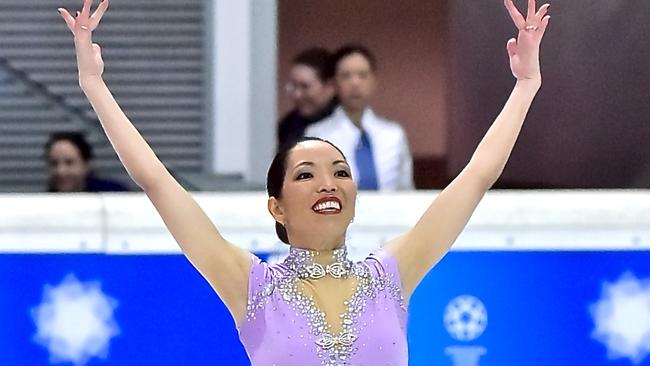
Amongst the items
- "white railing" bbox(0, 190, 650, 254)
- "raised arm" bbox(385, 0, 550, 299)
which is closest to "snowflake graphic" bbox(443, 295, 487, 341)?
"white railing" bbox(0, 190, 650, 254)

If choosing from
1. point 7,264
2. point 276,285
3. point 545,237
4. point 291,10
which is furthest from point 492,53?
point 276,285

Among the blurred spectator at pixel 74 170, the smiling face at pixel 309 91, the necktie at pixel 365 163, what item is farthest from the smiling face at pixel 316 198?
the smiling face at pixel 309 91

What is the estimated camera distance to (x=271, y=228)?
9.65 ft

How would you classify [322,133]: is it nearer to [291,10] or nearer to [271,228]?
[271,228]

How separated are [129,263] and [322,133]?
4.51 feet

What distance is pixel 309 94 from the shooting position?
443 centimetres

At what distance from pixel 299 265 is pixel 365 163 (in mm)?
1906

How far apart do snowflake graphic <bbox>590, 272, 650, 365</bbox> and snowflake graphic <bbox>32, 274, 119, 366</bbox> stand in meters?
1.11

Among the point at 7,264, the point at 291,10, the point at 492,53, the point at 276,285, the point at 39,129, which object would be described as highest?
the point at 291,10

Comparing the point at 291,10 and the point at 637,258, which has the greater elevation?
the point at 291,10

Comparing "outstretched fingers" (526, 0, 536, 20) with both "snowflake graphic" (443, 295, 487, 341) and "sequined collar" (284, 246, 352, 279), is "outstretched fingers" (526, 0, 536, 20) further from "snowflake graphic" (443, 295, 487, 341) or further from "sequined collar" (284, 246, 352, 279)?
"snowflake graphic" (443, 295, 487, 341)

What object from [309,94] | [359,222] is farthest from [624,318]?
[309,94]

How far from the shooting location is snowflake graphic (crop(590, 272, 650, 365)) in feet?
9.73

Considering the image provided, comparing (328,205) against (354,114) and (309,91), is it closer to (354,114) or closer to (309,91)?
(354,114)
